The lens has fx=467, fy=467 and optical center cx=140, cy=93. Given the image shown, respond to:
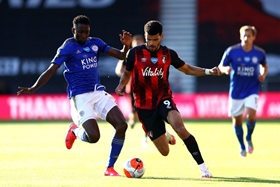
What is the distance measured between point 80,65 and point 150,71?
1.06 m

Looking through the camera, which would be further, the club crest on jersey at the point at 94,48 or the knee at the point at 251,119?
the knee at the point at 251,119

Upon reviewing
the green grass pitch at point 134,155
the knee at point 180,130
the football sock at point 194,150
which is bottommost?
the green grass pitch at point 134,155

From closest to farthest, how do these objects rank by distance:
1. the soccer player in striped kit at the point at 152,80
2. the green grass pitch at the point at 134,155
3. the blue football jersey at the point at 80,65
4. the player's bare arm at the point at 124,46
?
the green grass pitch at the point at 134,155
the soccer player in striped kit at the point at 152,80
the blue football jersey at the point at 80,65
the player's bare arm at the point at 124,46

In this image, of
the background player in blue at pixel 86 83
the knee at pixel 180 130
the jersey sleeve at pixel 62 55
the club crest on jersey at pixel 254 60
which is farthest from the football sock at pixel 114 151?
the club crest on jersey at pixel 254 60

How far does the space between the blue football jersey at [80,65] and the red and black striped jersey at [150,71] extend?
564 millimetres

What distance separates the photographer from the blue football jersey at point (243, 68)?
948 centimetres

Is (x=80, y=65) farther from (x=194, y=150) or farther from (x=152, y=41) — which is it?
(x=194, y=150)

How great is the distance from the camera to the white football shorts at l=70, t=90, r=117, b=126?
22.9 feet

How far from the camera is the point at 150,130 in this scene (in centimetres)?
705

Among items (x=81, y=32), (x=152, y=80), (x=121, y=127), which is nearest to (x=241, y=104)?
(x=152, y=80)

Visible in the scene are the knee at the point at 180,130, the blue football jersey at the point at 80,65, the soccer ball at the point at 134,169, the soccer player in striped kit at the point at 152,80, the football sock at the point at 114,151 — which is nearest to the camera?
the knee at the point at 180,130

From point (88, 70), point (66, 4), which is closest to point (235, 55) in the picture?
point (88, 70)

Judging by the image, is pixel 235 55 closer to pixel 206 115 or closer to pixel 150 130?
pixel 150 130

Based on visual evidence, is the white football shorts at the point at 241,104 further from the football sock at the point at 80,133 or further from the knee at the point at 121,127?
the football sock at the point at 80,133
